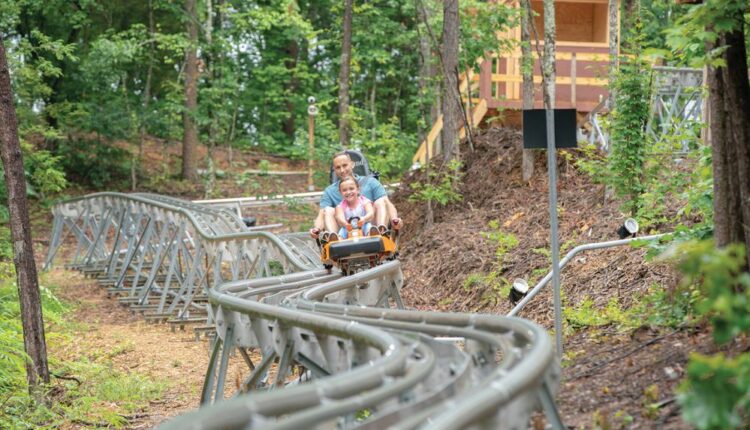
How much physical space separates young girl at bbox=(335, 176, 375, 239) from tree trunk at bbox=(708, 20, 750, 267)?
5153 millimetres

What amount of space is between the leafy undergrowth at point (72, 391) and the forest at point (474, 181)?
0.04 metres

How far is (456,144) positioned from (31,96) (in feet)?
43.2

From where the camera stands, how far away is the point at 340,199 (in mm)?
12227

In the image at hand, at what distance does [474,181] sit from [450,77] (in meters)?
2.02

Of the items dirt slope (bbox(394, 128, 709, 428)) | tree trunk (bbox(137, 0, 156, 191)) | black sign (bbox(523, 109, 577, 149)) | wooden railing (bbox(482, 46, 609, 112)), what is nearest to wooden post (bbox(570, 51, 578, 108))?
wooden railing (bbox(482, 46, 609, 112))

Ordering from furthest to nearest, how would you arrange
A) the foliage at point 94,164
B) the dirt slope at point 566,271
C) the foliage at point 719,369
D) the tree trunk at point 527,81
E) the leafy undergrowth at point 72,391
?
the foliage at point 94,164, the tree trunk at point 527,81, the leafy undergrowth at point 72,391, the dirt slope at point 566,271, the foliage at point 719,369

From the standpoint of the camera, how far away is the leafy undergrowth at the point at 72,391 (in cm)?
1043

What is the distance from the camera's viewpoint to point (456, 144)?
20.2 m

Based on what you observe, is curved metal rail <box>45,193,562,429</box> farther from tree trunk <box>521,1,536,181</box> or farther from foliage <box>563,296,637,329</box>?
tree trunk <box>521,1,536,181</box>

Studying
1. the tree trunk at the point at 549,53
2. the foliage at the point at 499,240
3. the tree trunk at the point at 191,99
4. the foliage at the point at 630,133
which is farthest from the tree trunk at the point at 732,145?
the tree trunk at the point at 191,99

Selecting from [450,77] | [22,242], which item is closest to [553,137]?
[22,242]

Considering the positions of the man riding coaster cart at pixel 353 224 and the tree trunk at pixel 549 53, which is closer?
the man riding coaster cart at pixel 353 224

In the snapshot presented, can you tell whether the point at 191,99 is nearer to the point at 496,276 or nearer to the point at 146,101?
the point at 146,101

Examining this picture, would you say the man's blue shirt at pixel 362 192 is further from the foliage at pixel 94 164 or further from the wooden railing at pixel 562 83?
the foliage at pixel 94 164
